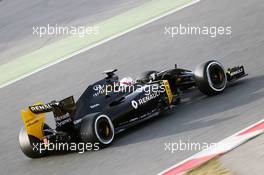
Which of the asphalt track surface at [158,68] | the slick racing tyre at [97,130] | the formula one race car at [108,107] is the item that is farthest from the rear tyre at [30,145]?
the slick racing tyre at [97,130]

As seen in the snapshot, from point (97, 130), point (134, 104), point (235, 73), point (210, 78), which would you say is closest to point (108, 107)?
point (134, 104)

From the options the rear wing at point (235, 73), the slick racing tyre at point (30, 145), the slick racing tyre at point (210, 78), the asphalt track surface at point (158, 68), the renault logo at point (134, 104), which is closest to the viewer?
the asphalt track surface at point (158, 68)

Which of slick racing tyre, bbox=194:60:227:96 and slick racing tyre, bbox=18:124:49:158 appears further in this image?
slick racing tyre, bbox=194:60:227:96

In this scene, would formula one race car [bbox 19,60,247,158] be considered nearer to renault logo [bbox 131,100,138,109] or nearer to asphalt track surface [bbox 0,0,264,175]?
renault logo [bbox 131,100,138,109]

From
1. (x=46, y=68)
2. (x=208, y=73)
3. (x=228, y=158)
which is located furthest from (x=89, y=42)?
(x=228, y=158)

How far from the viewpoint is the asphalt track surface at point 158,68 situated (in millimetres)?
9355

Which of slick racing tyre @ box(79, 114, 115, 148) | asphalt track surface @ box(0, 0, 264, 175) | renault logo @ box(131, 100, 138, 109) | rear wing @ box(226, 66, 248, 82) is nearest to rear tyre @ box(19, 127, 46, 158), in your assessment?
asphalt track surface @ box(0, 0, 264, 175)

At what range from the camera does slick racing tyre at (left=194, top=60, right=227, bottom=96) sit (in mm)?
11055

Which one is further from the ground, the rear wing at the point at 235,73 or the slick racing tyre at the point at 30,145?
the rear wing at the point at 235,73

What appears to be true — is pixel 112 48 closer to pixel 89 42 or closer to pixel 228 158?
pixel 89 42

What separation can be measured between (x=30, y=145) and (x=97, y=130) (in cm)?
106

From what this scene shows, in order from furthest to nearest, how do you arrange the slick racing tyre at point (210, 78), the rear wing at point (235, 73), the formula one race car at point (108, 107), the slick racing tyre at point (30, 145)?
the rear wing at point (235, 73) < the slick racing tyre at point (210, 78) < the slick racing tyre at point (30, 145) < the formula one race car at point (108, 107)

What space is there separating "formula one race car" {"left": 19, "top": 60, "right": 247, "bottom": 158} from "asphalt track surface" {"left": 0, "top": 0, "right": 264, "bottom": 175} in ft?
0.61

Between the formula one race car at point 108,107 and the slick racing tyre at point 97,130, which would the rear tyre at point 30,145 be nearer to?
the formula one race car at point 108,107
